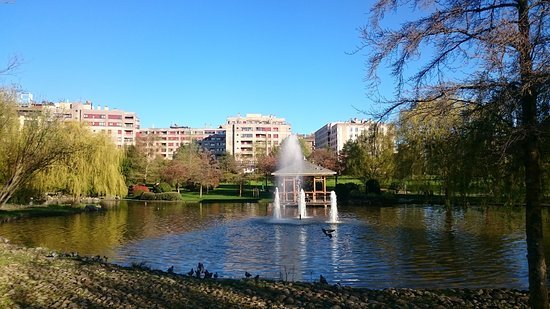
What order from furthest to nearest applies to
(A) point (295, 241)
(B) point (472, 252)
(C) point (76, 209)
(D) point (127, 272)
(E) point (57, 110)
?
(C) point (76, 209)
(E) point (57, 110)
(A) point (295, 241)
(B) point (472, 252)
(D) point (127, 272)

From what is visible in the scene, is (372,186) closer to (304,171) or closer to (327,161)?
(304,171)

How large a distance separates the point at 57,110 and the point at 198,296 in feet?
67.8

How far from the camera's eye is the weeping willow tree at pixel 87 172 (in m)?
31.7

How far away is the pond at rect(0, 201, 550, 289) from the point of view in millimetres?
11156

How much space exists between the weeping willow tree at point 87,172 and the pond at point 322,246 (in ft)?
24.0

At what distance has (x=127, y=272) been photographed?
1007 cm

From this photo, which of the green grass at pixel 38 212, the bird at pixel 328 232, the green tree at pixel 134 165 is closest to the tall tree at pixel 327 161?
the green tree at pixel 134 165

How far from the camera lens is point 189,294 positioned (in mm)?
7980

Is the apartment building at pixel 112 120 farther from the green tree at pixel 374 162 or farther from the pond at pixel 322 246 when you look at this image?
the pond at pixel 322 246

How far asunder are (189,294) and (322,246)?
27.8ft

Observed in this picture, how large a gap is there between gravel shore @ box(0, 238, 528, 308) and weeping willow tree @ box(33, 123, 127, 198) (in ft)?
75.6

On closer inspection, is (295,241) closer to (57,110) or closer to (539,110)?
(539,110)

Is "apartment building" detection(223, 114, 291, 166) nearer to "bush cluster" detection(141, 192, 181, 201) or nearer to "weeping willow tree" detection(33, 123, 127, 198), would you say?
"bush cluster" detection(141, 192, 181, 201)

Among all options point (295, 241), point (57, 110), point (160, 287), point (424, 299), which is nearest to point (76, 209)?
point (57, 110)
